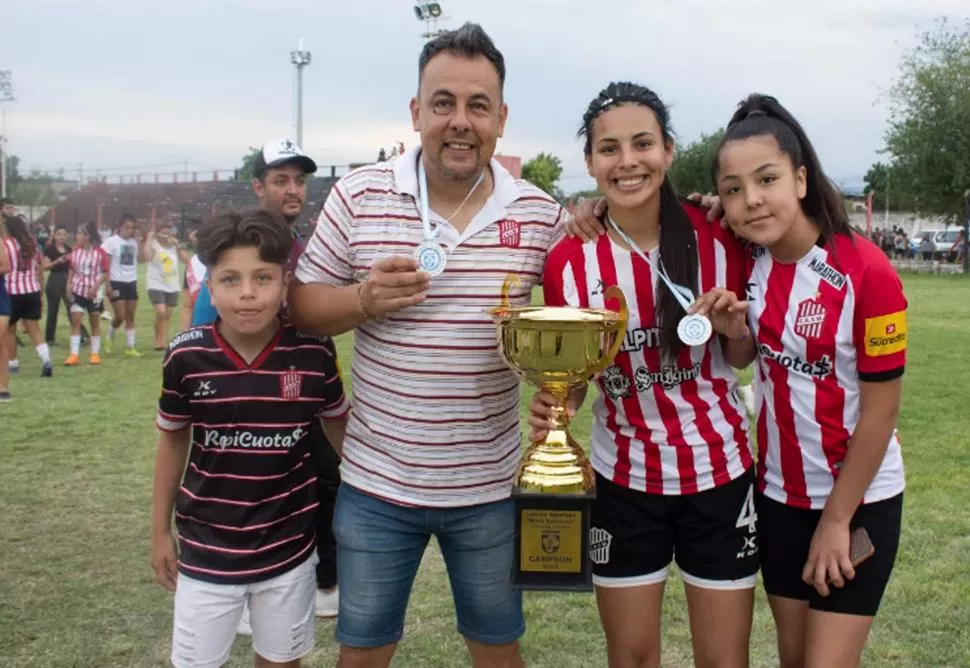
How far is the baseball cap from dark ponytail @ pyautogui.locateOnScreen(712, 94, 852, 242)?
2.56 metres

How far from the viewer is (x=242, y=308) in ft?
8.04

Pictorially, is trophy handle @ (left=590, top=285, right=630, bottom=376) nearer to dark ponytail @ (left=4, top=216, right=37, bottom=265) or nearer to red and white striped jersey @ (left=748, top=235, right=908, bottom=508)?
red and white striped jersey @ (left=748, top=235, right=908, bottom=508)

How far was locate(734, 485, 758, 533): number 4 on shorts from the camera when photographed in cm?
245

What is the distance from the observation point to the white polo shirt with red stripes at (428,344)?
239 cm

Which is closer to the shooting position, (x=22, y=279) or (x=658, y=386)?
(x=658, y=386)

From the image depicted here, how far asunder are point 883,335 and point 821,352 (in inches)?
6.0

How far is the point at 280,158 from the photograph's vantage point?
173 inches

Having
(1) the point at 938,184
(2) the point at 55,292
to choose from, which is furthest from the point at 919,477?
(1) the point at 938,184

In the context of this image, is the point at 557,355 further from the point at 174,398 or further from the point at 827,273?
the point at 174,398

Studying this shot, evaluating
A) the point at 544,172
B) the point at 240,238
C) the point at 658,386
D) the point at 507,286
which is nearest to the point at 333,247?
the point at 240,238

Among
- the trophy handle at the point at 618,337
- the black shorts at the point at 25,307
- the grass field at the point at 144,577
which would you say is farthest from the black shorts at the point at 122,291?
the trophy handle at the point at 618,337

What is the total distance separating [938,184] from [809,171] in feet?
117

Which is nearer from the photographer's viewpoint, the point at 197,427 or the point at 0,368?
the point at 197,427

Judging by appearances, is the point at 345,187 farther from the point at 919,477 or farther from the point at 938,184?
the point at 938,184
